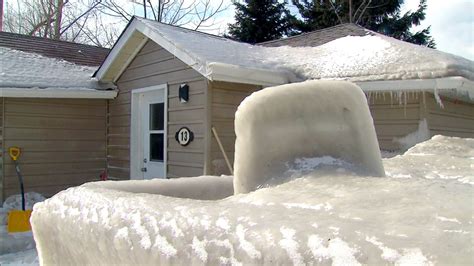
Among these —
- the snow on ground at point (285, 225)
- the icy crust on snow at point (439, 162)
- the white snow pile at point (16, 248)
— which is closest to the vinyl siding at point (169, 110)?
the white snow pile at point (16, 248)

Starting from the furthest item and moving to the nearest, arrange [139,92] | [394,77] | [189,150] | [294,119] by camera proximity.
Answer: [139,92], [189,150], [394,77], [294,119]

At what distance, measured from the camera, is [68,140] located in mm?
7766

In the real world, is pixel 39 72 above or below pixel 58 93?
above

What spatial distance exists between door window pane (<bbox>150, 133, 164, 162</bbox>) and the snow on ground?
17.4 feet

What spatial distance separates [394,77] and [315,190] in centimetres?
444

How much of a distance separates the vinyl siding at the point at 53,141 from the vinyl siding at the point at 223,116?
3.25 m

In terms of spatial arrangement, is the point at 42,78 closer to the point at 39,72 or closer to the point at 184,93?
the point at 39,72

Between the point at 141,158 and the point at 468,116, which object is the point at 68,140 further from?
the point at 468,116

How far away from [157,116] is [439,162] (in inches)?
210

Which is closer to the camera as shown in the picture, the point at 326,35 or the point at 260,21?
the point at 326,35

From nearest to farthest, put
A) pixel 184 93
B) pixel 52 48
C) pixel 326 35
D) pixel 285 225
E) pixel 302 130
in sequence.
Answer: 1. pixel 285 225
2. pixel 302 130
3. pixel 184 93
4. pixel 326 35
5. pixel 52 48

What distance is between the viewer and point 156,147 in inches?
282

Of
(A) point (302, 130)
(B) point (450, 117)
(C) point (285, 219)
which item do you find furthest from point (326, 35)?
(C) point (285, 219)

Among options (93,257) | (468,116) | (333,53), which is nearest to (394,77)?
(333,53)
